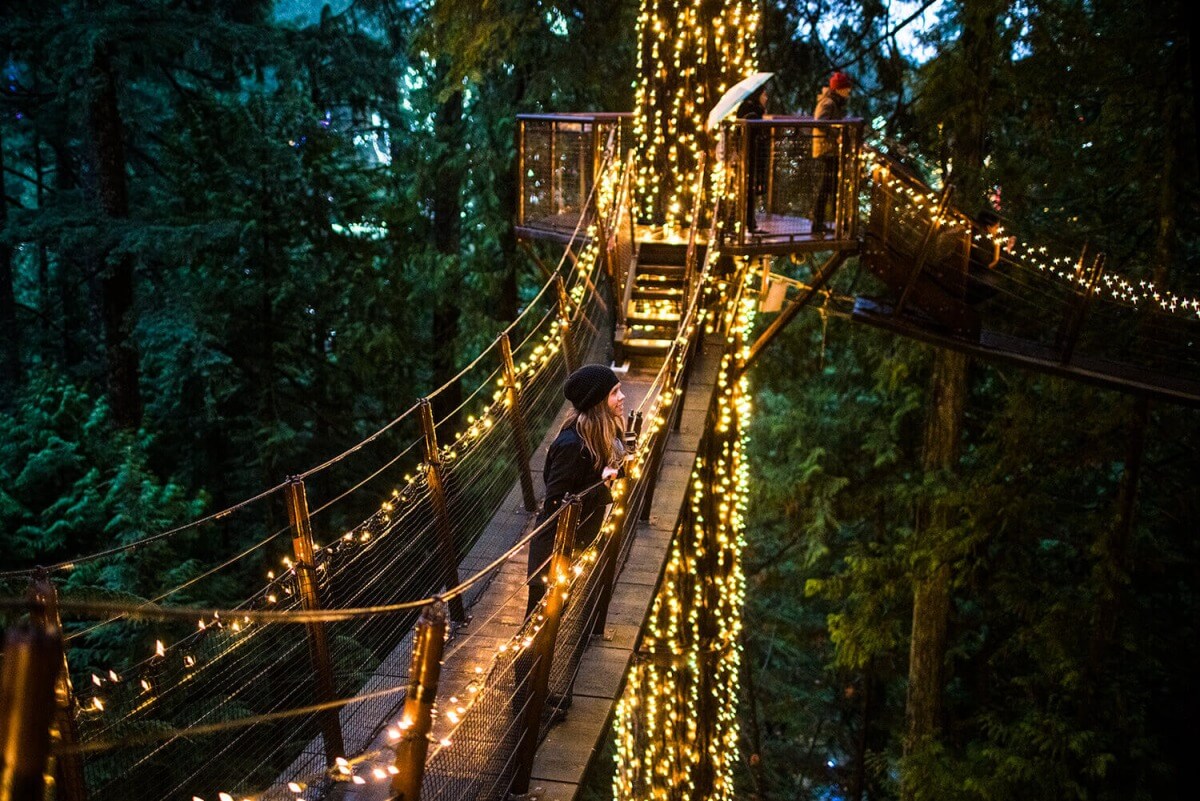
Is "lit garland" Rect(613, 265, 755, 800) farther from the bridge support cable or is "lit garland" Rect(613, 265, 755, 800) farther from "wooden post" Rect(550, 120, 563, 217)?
"wooden post" Rect(550, 120, 563, 217)

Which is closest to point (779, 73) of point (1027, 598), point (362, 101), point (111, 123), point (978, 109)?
point (978, 109)

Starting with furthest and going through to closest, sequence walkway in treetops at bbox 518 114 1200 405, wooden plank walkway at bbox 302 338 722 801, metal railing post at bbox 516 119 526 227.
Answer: metal railing post at bbox 516 119 526 227, walkway in treetops at bbox 518 114 1200 405, wooden plank walkway at bbox 302 338 722 801

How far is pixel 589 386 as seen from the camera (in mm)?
4445

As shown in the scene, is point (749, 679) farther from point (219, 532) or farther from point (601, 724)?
point (601, 724)

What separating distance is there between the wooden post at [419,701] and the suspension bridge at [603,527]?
0.49 m

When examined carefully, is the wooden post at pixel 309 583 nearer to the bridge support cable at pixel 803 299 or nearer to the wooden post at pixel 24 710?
the wooden post at pixel 24 710

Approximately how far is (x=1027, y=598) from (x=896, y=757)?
14.1 ft

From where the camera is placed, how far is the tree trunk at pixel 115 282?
31.6 ft

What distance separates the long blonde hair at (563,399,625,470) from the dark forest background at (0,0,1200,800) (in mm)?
4224

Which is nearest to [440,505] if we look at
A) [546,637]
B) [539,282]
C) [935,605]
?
[546,637]

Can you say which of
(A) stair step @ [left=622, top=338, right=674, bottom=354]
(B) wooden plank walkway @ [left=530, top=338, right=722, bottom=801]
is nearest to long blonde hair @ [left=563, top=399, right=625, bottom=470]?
(B) wooden plank walkway @ [left=530, top=338, right=722, bottom=801]

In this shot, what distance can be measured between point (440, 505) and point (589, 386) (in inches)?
37.0

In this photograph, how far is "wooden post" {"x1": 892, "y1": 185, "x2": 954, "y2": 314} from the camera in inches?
266

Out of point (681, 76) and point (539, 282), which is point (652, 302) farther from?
point (539, 282)
